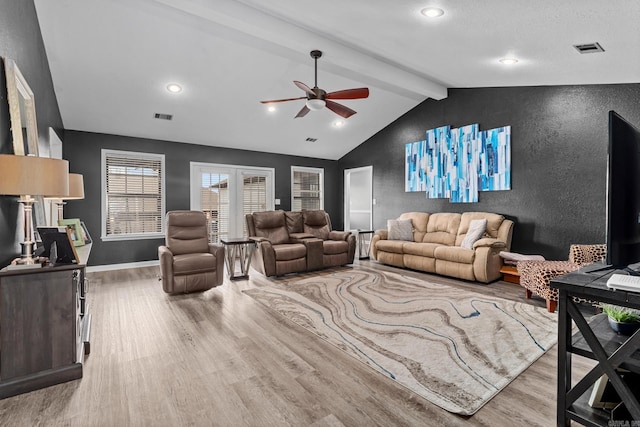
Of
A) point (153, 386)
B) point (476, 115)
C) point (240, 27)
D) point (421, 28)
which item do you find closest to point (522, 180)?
point (476, 115)

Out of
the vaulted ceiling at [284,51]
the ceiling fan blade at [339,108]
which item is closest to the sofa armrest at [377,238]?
the vaulted ceiling at [284,51]

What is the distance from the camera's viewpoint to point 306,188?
319 inches

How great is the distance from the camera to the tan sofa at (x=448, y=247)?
4.50 meters

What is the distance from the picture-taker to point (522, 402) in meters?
1.84

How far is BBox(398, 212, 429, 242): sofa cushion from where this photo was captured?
19.5ft

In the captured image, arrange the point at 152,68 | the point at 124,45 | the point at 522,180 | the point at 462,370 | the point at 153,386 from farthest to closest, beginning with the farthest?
the point at 522,180, the point at 152,68, the point at 124,45, the point at 462,370, the point at 153,386

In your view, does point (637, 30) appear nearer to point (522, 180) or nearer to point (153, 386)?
point (522, 180)

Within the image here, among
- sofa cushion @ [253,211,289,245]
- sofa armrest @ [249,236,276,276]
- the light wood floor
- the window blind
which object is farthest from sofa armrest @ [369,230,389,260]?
the light wood floor

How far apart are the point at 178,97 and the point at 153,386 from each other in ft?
13.9

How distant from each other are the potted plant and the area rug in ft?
2.45

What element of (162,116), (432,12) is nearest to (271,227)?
(162,116)

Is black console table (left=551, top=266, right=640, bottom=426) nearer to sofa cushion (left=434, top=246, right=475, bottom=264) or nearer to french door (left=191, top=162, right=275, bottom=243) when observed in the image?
sofa cushion (left=434, top=246, right=475, bottom=264)

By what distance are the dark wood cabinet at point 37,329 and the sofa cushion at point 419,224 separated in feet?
16.8

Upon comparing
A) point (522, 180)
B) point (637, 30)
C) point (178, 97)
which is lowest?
point (522, 180)
